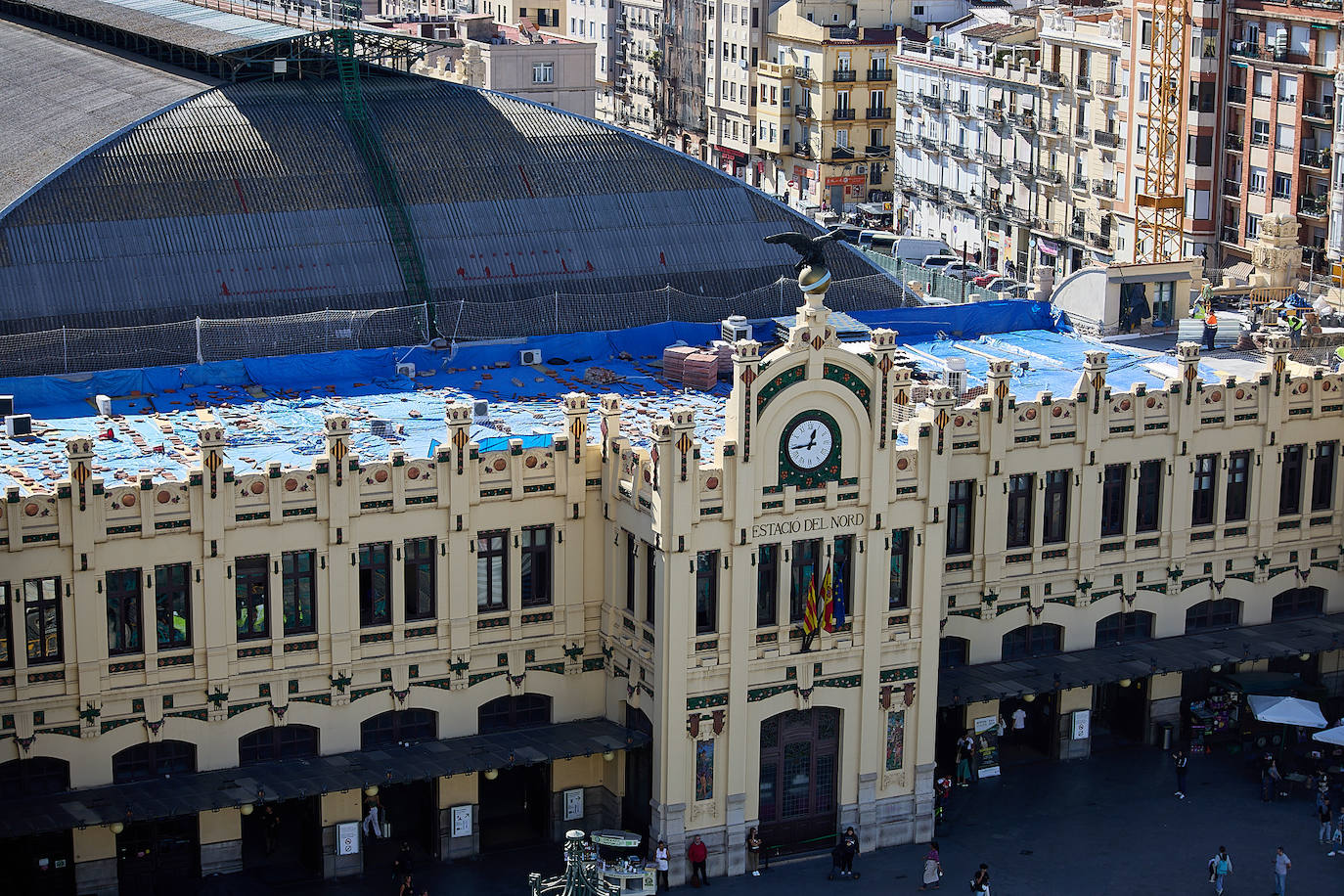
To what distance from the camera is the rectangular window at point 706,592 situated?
78125 mm

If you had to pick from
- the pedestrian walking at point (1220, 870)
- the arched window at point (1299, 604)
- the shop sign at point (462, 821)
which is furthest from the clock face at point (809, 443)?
the arched window at point (1299, 604)

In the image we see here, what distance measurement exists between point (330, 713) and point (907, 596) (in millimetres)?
19211

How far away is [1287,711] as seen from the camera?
291ft

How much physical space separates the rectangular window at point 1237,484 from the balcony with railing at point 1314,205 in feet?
262

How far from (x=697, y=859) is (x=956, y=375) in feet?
69.4

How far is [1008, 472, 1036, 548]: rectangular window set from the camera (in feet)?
283

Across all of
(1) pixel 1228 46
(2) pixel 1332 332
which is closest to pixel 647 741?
(2) pixel 1332 332

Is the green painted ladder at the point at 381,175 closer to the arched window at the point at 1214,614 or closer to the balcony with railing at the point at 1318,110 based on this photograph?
the arched window at the point at 1214,614

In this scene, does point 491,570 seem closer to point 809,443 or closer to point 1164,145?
point 809,443

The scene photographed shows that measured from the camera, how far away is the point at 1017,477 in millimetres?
86188

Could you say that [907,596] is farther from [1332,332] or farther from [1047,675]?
[1332,332]

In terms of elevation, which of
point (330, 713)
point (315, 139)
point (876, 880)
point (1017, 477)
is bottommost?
point (876, 880)

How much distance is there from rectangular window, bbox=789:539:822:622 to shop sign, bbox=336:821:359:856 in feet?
51.0

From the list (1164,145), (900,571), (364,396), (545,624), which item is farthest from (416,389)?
(1164,145)
